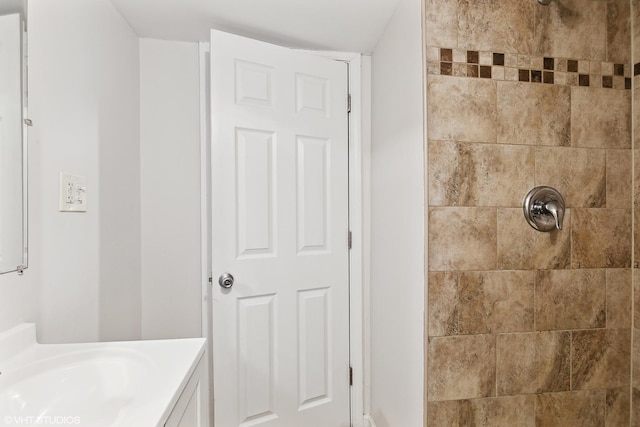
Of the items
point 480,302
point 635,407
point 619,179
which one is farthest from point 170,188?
point 635,407

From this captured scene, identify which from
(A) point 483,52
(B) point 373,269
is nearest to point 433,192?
(A) point 483,52

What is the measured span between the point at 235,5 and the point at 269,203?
2.83 ft

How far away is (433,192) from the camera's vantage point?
3.91 feet

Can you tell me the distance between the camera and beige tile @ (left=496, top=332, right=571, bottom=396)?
4.05 ft

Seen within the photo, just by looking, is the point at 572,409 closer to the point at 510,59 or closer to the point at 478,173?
the point at 478,173

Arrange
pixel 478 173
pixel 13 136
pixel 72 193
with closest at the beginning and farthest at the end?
pixel 13 136 → pixel 72 193 → pixel 478 173

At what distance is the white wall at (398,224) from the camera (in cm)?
124

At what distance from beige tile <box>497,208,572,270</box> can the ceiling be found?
102cm

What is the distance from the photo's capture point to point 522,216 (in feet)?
4.09

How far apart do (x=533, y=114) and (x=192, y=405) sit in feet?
4.93

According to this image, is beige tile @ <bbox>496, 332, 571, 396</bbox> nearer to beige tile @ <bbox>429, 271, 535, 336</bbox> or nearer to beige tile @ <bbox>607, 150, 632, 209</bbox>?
beige tile @ <bbox>429, 271, 535, 336</bbox>

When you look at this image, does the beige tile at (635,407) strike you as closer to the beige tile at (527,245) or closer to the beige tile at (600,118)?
the beige tile at (527,245)

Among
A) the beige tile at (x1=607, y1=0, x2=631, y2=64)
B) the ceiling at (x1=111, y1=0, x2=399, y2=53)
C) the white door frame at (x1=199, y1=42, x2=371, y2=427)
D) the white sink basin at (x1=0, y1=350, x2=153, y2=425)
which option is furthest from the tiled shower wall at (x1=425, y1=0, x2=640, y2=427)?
the white sink basin at (x1=0, y1=350, x2=153, y2=425)

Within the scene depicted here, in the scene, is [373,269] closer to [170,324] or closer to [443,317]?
[443,317]
